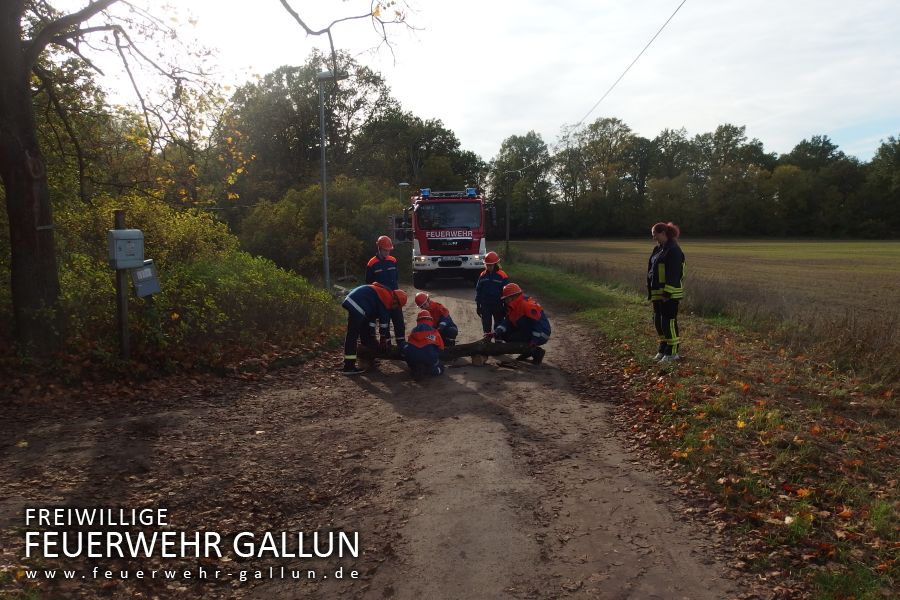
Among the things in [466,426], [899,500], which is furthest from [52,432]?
[899,500]

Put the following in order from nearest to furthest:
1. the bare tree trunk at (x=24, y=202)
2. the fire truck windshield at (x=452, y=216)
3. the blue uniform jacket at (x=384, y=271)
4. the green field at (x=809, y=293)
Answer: the bare tree trunk at (x=24, y=202) < the green field at (x=809, y=293) < the blue uniform jacket at (x=384, y=271) < the fire truck windshield at (x=452, y=216)

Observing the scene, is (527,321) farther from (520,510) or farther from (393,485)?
(520,510)

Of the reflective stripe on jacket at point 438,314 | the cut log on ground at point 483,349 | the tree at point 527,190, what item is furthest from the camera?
the tree at point 527,190

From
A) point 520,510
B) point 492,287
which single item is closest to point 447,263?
point 492,287

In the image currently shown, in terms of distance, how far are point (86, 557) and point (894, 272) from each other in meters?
41.4

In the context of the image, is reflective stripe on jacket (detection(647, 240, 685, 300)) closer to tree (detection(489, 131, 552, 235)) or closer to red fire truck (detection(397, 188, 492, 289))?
red fire truck (detection(397, 188, 492, 289))

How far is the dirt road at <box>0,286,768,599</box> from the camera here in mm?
3875

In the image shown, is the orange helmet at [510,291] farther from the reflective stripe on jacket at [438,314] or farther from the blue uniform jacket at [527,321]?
the reflective stripe on jacket at [438,314]

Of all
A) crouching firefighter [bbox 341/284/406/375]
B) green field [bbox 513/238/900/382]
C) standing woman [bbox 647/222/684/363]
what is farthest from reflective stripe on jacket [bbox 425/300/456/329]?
green field [bbox 513/238/900/382]

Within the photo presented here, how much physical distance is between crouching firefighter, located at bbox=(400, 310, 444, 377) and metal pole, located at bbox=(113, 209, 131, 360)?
3.68m

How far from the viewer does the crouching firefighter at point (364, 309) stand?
9172mm

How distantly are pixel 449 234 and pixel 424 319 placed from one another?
1342 centimetres

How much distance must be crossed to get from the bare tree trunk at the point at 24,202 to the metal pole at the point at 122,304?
32.7 inches

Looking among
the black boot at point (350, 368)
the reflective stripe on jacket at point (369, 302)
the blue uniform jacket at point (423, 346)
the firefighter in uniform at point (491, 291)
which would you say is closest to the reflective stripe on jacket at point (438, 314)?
the firefighter in uniform at point (491, 291)
